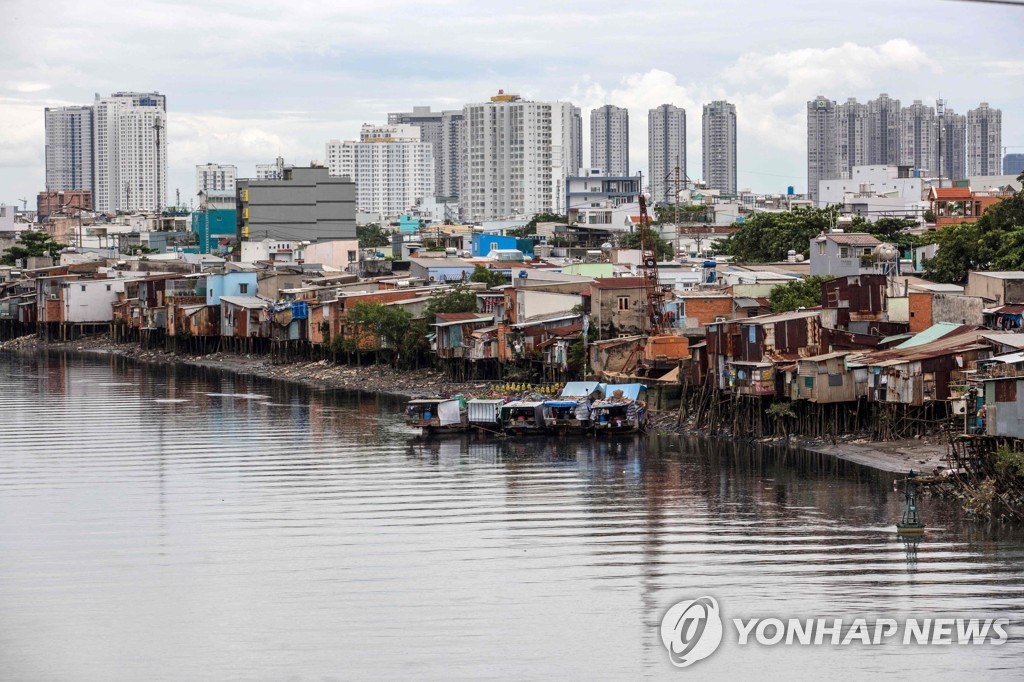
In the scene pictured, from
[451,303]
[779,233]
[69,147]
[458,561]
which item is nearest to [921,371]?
[458,561]

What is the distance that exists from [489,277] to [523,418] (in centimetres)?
1885

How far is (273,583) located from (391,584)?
1.47m

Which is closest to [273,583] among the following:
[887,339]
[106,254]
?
[887,339]

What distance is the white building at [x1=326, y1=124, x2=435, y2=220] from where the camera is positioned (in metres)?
143

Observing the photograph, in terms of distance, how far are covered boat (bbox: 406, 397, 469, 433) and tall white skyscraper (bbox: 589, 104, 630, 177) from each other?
120m

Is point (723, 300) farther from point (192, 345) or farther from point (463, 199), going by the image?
point (463, 199)

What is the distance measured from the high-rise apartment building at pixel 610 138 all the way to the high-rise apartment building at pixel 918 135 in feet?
116

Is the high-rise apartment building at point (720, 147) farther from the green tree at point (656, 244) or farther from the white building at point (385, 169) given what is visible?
the green tree at point (656, 244)

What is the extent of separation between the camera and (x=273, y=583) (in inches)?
727

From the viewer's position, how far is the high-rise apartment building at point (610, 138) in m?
152

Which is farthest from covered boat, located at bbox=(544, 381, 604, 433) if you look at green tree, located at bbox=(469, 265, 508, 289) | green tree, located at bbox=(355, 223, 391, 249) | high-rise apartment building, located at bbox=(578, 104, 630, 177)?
high-rise apartment building, located at bbox=(578, 104, 630, 177)

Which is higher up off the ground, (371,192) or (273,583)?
(371,192)

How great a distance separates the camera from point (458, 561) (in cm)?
1941

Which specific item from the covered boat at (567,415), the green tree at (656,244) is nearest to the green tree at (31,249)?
the green tree at (656,244)
